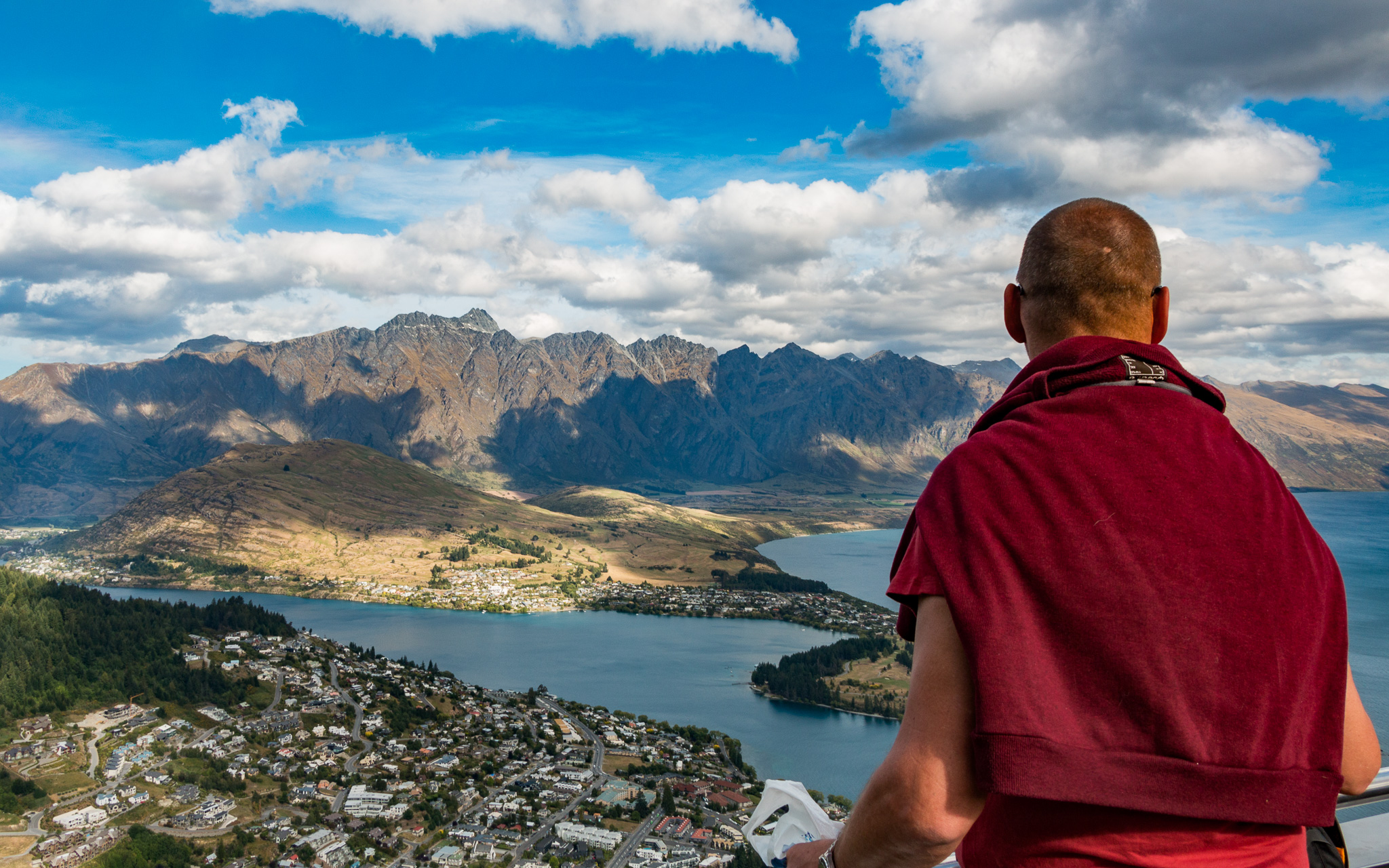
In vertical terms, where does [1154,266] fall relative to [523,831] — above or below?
above

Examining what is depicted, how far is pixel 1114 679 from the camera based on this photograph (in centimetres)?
93

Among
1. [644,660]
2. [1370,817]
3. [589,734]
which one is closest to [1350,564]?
[644,660]

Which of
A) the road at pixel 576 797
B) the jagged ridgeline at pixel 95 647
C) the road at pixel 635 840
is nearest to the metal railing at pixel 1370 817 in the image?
the road at pixel 635 840

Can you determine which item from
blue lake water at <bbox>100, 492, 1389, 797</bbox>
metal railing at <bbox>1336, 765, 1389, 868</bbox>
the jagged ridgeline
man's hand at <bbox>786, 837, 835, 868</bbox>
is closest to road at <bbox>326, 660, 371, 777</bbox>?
the jagged ridgeline

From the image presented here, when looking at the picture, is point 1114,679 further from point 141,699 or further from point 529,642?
point 529,642

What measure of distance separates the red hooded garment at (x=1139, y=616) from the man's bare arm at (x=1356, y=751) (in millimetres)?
152

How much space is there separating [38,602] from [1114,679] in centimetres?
5664

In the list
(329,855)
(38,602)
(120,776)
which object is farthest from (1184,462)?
(38,602)

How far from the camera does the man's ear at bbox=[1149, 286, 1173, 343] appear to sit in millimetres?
1371

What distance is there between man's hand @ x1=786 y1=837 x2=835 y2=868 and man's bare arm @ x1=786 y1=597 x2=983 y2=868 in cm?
28

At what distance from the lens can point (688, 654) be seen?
53.3m

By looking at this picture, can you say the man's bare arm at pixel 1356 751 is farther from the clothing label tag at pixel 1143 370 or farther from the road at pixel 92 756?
the road at pixel 92 756

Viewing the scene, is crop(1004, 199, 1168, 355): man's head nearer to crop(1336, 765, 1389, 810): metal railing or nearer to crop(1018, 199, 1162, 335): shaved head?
crop(1018, 199, 1162, 335): shaved head

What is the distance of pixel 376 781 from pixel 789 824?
1247 inches
